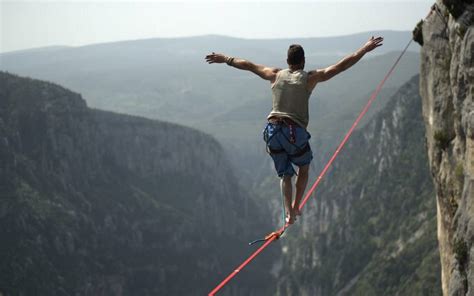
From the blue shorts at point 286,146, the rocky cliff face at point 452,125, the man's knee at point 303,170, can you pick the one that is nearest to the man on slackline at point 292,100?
the blue shorts at point 286,146

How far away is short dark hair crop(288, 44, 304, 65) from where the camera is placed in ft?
49.3

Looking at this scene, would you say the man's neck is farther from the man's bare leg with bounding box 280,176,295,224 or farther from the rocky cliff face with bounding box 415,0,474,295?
the rocky cliff face with bounding box 415,0,474,295

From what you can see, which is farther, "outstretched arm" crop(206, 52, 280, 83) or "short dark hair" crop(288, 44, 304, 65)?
"outstretched arm" crop(206, 52, 280, 83)

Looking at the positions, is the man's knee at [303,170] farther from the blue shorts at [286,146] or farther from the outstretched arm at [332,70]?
the outstretched arm at [332,70]

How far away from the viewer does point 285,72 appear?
1542cm

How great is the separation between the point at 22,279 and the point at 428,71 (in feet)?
577

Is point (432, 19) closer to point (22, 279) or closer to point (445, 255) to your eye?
point (445, 255)

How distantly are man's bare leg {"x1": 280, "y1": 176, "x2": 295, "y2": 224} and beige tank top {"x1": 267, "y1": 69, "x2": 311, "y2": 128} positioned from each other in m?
1.89

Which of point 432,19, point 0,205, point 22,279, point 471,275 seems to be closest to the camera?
point 471,275

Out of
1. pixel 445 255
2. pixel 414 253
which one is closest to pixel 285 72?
pixel 445 255

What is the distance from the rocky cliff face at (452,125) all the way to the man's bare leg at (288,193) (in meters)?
7.01

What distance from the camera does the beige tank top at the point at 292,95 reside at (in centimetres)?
1515

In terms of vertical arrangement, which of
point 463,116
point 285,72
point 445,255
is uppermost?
point 285,72

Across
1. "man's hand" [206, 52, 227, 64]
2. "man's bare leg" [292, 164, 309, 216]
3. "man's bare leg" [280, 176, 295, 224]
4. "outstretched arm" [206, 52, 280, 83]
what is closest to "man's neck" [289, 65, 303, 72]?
"outstretched arm" [206, 52, 280, 83]
